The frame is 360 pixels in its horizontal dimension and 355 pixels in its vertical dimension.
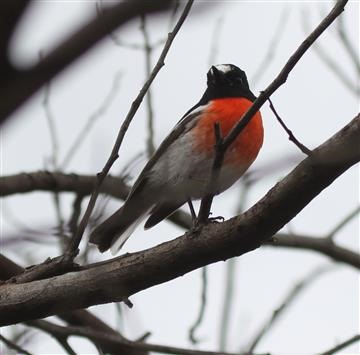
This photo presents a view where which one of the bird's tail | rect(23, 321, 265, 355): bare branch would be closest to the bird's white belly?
the bird's tail

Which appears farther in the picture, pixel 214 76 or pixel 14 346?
pixel 214 76

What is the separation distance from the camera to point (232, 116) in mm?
4969

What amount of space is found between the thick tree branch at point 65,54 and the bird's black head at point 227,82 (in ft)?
14.9

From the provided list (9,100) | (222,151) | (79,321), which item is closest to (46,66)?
(9,100)

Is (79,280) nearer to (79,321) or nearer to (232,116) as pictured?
(79,321)

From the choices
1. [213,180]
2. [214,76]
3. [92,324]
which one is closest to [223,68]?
[214,76]

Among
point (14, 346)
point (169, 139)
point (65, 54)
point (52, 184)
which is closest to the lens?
point (65, 54)

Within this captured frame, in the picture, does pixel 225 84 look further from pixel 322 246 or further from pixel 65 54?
pixel 65 54

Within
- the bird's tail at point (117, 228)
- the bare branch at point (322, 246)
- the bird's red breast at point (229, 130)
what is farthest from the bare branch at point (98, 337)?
A: the bare branch at point (322, 246)

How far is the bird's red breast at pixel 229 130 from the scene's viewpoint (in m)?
4.67

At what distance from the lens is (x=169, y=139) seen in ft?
16.4

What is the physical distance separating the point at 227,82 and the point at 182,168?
1066mm

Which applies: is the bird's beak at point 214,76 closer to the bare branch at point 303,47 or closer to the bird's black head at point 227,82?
the bird's black head at point 227,82

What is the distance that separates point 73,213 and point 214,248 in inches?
79.6
